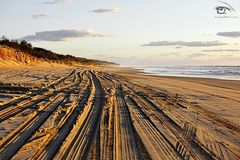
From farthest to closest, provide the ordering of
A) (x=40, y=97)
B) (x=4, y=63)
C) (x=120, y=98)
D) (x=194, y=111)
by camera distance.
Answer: (x=4, y=63) < (x=120, y=98) < (x=40, y=97) < (x=194, y=111)

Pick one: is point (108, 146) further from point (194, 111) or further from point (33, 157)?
point (194, 111)

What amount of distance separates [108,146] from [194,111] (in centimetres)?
577

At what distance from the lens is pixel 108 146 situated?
6723 millimetres

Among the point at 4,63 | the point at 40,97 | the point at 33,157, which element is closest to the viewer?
the point at 33,157

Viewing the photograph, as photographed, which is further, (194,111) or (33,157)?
(194,111)

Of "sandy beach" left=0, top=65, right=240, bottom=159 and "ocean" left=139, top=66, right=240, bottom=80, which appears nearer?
Result: "sandy beach" left=0, top=65, right=240, bottom=159

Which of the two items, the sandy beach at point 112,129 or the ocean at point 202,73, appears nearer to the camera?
the sandy beach at point 112,129

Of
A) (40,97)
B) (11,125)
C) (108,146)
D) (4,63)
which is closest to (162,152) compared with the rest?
(108,146)

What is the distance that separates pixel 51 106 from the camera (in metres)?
11.0

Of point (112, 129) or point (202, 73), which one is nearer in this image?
point (112, 129)

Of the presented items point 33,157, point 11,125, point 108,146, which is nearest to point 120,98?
point 11,125

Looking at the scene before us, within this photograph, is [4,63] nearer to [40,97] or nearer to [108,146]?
[40,97]

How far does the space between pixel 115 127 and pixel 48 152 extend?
8.31ft

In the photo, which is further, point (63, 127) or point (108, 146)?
point (63, 127)
